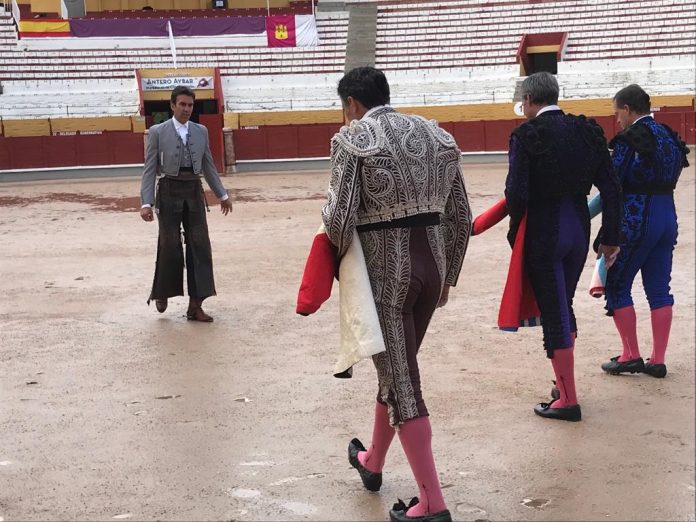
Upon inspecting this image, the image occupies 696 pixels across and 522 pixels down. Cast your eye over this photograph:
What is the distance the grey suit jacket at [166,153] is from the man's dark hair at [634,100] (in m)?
2.50

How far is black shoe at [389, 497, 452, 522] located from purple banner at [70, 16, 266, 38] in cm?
2282

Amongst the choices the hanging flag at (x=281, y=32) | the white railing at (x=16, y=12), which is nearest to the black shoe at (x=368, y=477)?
the hanging flag at (x=281, y=32)

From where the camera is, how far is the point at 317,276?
2.65 meters

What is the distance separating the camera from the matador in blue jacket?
159 inches

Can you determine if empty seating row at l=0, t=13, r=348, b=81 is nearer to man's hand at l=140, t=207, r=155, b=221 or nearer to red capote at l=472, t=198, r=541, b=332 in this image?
man's hand at l=140, t=207, r=155, b=221

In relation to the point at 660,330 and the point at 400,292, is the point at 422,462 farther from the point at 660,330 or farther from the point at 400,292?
the point at 660,330

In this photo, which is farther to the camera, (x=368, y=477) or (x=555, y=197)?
(x=555, y=197)

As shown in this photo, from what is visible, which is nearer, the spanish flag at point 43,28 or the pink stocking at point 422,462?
the pink stocking at point 422,462

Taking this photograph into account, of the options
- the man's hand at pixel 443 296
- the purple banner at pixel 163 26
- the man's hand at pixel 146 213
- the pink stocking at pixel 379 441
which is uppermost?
the purple banner at pixel 163 26

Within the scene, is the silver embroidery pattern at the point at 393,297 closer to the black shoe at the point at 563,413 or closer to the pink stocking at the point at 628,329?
the black shoe at the point at 563,413

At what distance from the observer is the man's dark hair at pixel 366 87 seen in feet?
8.70

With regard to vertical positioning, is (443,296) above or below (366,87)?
below

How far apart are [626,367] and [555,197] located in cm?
118

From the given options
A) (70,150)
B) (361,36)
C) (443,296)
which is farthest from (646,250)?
(361,36)
